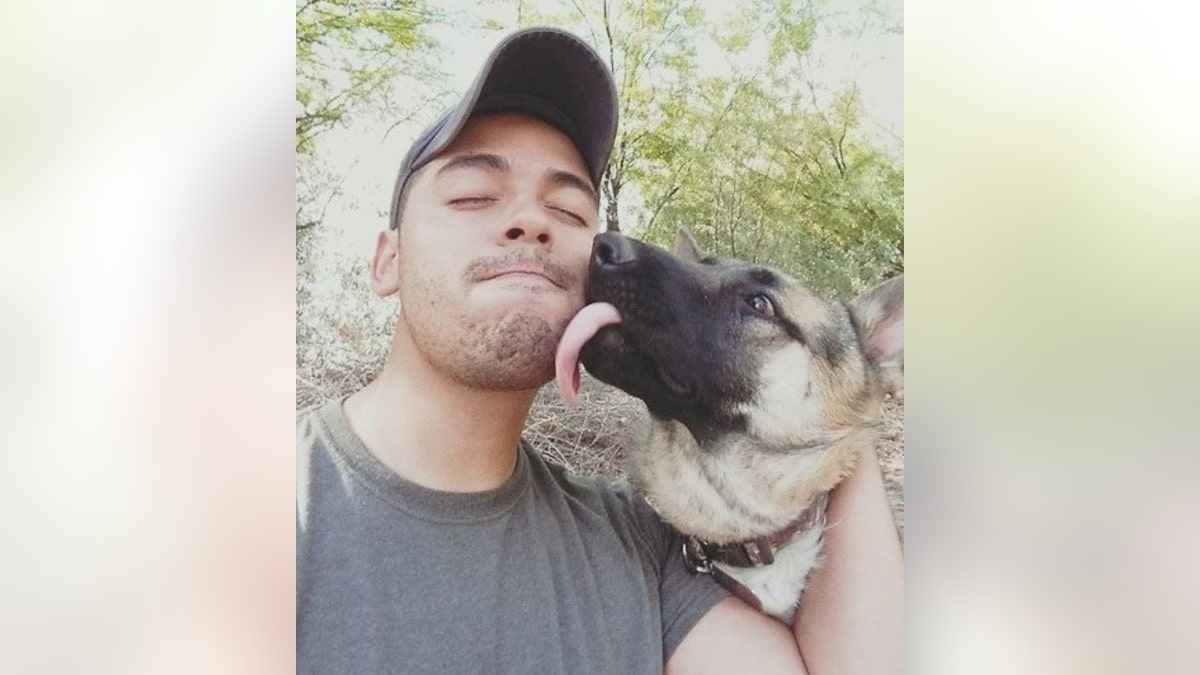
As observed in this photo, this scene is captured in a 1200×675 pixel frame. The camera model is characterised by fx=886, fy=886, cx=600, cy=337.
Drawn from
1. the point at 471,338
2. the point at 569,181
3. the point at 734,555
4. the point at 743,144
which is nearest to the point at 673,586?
the point at 734,555

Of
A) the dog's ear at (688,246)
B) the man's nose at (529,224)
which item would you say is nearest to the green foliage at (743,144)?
the dog's ear at (688,246)

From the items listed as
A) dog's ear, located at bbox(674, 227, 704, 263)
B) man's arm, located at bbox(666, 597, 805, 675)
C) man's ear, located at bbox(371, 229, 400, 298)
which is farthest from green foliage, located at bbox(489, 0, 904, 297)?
man's arm, located at bbox(666, 597, 805, 675)

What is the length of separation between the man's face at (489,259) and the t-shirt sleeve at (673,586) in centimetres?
48

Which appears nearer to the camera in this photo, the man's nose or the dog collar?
the man's nose

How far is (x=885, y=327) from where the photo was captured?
2350 mm

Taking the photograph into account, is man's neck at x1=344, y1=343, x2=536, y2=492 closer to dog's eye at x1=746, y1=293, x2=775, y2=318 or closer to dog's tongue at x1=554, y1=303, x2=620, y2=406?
dog's tongue at x1=554, y1=303, x2=620, y2=406

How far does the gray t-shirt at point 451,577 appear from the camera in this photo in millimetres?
2100

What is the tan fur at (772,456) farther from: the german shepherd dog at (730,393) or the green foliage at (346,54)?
the green foliage at (346,54)

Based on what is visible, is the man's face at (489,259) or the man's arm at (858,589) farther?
the man's arm at (858,589)

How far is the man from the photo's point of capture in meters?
2.11
